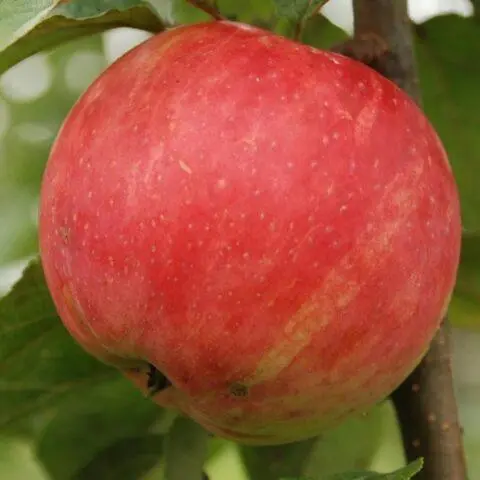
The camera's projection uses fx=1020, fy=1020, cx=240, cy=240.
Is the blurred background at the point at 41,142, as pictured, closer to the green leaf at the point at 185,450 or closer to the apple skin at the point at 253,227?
the green leaf at the point at 185,450

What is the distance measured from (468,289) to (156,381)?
1.19 feet

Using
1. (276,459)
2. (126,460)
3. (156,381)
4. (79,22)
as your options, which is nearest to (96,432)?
(126,460)

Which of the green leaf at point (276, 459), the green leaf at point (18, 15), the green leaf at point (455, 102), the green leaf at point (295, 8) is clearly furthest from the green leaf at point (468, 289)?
the green leaf at point (18, 15)

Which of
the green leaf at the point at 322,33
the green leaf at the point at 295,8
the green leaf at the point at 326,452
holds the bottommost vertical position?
the green leaf at the point at 326,452

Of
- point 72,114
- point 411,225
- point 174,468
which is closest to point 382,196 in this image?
point 411,225

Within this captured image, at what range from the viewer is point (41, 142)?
1.02m

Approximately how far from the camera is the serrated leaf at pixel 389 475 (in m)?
0.60

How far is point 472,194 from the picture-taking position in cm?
93

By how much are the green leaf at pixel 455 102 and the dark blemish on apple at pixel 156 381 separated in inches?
15.2

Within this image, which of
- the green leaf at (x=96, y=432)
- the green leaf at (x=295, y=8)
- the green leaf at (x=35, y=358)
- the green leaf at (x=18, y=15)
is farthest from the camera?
the green leaf at (x=96, y=432)

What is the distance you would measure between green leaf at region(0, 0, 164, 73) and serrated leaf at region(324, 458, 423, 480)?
330 mm

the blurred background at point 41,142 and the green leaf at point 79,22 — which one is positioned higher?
the green leaf at point 79,22

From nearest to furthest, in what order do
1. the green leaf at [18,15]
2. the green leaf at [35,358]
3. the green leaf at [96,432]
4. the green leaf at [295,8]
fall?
the green leaf at [18,15] → the green leaf at [295,8] → the green leaf at [35,358] → the green leaf at [96,432]

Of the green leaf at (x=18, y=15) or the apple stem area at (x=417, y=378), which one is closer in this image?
the green leaf at (x=18, y=15)
